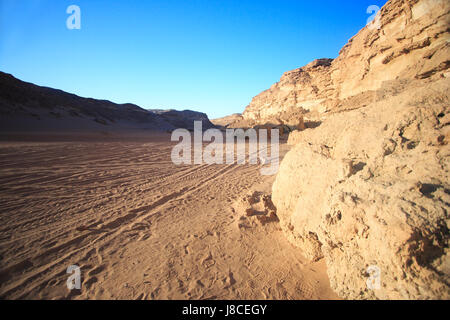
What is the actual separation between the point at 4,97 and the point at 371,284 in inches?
1149

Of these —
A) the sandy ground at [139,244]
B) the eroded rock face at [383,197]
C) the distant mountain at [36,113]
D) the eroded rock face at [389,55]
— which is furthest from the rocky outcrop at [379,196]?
the distant mountain at [36,113]

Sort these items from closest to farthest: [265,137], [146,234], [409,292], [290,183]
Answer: [409,292]
[290,183]
[146,234]
[265,137]

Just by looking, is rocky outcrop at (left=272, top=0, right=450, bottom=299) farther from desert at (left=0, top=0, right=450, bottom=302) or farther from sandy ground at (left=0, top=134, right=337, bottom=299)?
sandy ground at (left=0, top=134, right=337, bottom=299)

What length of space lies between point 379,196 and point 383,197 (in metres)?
0.03

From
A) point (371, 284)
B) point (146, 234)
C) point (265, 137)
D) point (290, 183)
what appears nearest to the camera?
point (371, 284)

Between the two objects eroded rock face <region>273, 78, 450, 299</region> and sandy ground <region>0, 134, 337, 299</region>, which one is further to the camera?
sandy ground <region>0, 134, 337, 299</region>

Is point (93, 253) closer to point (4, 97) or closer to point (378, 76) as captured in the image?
point (378, 76)

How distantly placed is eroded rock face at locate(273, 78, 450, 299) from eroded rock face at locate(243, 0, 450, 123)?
2870 mm

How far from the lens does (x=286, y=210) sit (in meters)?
2.93

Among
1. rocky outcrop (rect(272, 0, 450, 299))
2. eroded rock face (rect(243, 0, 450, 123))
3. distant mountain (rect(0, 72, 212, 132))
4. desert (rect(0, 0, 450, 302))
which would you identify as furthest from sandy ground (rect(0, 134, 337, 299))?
distant mountain (rect(0, 72, 212, 132))

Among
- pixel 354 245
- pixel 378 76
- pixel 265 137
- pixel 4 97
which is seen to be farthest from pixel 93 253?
pixel 4 97

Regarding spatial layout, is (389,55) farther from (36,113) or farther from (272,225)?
(36,113)

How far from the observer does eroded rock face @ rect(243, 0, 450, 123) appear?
7.40 meters

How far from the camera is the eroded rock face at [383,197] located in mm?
1252
